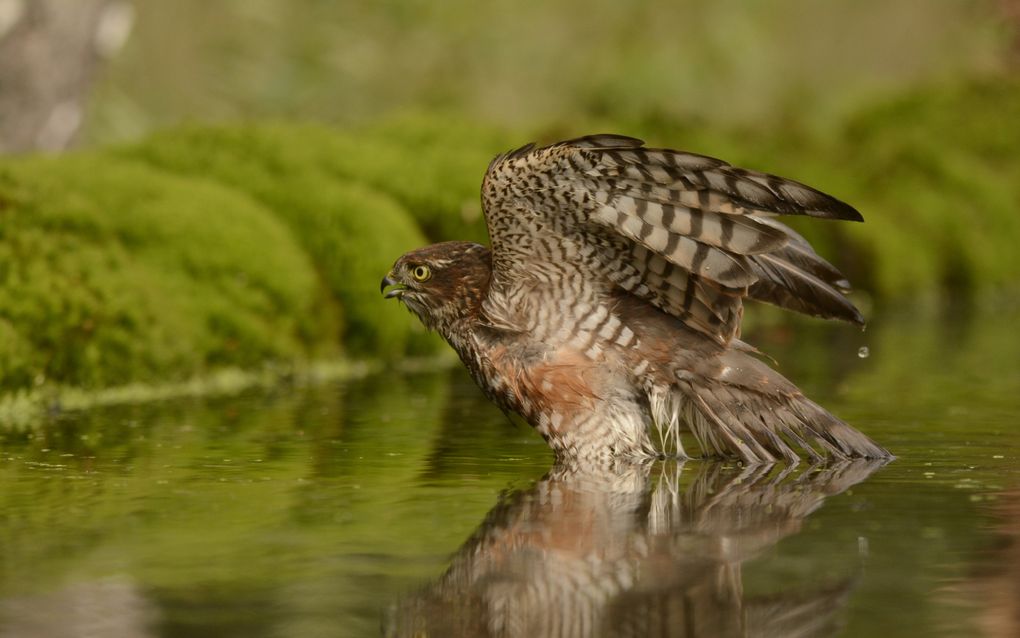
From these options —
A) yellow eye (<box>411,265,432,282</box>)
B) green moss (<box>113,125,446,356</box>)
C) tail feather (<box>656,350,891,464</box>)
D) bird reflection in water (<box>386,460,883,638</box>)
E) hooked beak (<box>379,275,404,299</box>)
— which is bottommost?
bird reflection in water (<box>386,460,883,638</box>)

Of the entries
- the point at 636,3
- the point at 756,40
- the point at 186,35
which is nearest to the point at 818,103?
the point at 756,40

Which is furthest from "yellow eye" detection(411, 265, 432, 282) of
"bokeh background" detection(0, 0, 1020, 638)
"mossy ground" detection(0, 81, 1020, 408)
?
"mossy ground" detection(0, 81, 1020, 408)

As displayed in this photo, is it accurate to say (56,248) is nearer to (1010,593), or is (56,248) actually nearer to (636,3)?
(1010,593)

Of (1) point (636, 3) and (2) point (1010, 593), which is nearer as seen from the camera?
(2) point (1010, 593)

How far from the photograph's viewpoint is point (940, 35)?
31.1 meters

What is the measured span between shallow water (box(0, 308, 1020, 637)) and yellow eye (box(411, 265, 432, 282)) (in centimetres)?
79

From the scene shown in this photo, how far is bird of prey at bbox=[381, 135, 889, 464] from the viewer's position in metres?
7.29

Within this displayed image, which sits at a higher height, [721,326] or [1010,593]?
[721,326]

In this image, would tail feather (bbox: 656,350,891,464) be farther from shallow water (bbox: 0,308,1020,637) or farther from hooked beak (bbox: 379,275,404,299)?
hooked beak (bbox: 379,275,404,299)

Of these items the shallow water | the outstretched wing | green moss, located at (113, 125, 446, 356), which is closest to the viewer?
the shallow water

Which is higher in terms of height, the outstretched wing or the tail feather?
the outstretched wing

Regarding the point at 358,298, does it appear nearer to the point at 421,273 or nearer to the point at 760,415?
the point at 421,273

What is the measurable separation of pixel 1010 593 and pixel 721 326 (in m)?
3.12

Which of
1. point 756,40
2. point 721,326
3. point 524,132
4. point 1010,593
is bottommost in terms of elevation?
point 1010,593
